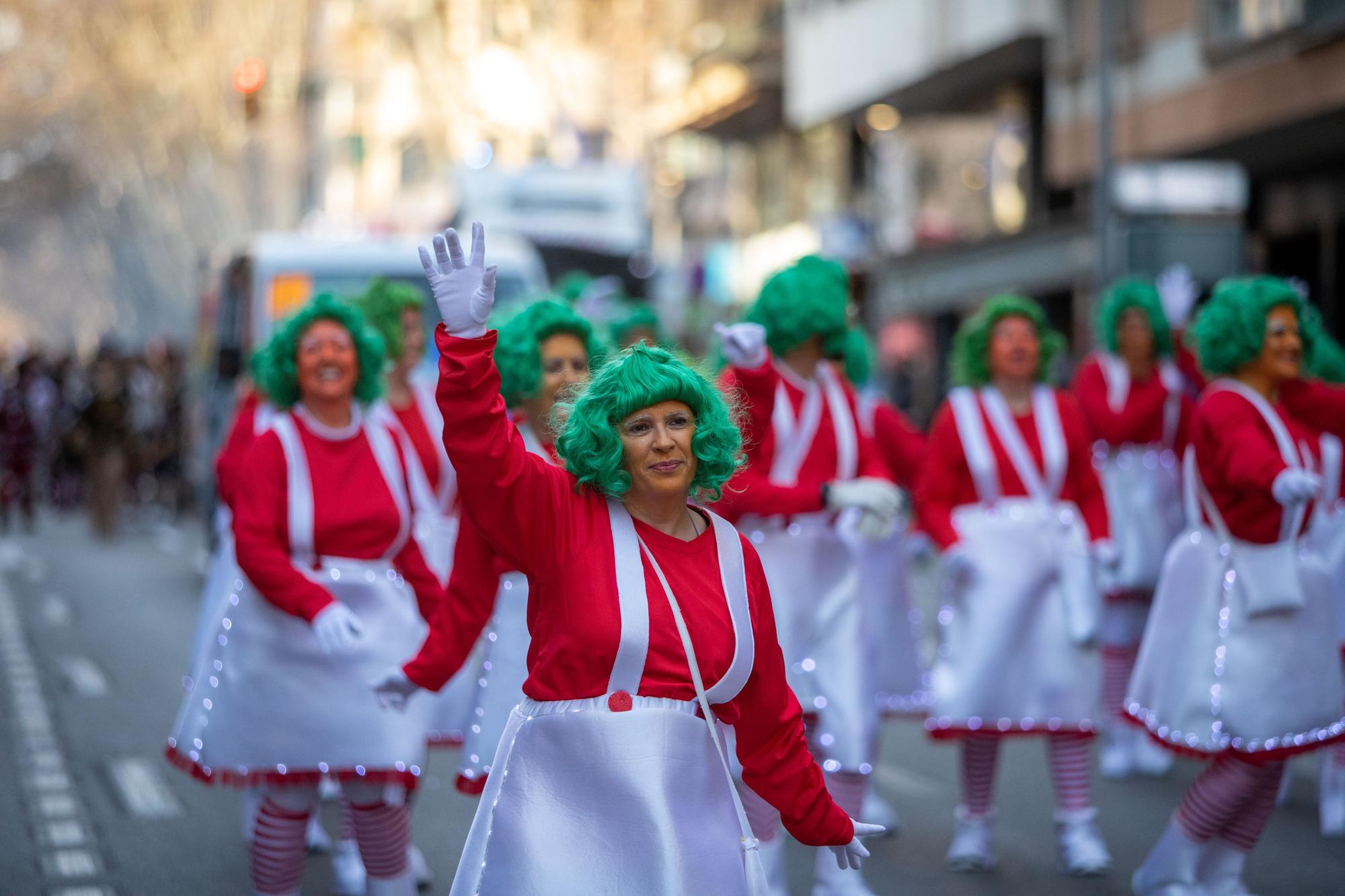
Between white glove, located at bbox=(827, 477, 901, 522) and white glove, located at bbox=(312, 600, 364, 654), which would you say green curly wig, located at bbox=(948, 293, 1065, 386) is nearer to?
white glove, located at bbox=(827, 477, 901, 522)

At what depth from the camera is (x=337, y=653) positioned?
569cm

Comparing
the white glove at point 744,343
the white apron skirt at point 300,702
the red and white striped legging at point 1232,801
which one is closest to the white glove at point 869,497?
the white glove at point 744,343

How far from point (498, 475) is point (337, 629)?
165cm

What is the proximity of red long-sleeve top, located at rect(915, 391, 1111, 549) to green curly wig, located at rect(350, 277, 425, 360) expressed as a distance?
195 cm

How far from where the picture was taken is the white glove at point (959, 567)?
6.97 metres

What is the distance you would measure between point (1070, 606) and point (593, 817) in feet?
11.3

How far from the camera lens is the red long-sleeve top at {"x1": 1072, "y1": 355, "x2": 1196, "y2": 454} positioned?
9.22m

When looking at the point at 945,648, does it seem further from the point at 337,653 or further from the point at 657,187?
the point at 657,187

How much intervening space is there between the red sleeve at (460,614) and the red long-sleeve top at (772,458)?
3.52ft

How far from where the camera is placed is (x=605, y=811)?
12.8ft

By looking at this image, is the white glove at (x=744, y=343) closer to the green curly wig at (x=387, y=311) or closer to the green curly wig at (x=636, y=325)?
the green curly wig at (x=387, y=311)

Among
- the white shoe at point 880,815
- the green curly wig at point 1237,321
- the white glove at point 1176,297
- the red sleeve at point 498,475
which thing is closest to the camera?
the red sleeve at point 498,475

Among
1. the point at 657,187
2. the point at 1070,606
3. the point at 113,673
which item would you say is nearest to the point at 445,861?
the point at 1070,606

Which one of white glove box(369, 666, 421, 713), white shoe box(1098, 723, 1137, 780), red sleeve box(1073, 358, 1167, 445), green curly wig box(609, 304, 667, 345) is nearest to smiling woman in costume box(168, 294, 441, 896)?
white glove box(369, 666, 421, 713)
